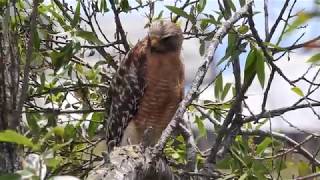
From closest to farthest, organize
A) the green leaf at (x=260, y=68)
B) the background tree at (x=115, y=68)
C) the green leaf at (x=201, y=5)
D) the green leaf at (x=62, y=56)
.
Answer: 1. the background tree at (x=115, y=68)
2. the green leaf at (x=260, y=68)
3. the green leaf at (x=62, y=56)
4. the green leaf at (x=201, y=5)

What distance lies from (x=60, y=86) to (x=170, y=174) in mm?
822

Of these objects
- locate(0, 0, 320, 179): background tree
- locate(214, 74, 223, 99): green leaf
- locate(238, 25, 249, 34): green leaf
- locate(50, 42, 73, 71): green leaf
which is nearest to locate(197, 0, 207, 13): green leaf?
locate(0, 0, 320, 179): background tree

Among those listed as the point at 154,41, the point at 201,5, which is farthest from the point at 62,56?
the point at 154,41

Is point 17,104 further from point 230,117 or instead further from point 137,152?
point 230,117

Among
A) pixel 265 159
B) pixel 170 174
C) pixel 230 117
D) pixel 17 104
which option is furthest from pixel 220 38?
pixel 17 104

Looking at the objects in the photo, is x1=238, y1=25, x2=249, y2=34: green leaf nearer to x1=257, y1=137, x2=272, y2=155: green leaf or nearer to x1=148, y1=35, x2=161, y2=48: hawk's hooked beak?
x1=257, y1=137, x2=272, y2=155: green leaf

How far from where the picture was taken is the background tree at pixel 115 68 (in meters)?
1.40

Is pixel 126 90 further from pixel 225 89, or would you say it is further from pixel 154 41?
pixel 225 89

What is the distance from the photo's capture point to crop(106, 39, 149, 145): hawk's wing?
2654 millimetres

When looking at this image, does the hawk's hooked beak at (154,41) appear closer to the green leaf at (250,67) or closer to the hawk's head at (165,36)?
the hawk's head at (165,36)

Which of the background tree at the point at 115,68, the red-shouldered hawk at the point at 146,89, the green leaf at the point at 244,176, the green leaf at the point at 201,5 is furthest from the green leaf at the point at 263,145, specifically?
the red-shouldered hawk at the point at 146,89

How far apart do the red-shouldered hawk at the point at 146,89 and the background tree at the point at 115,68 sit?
7 cm

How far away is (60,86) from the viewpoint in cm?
236

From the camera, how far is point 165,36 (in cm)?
258
